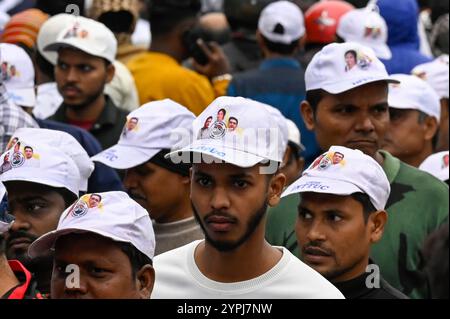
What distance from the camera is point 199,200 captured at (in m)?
6.15

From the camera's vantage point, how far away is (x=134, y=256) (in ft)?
19.6

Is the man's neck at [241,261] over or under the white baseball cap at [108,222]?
under

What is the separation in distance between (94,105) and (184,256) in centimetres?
355

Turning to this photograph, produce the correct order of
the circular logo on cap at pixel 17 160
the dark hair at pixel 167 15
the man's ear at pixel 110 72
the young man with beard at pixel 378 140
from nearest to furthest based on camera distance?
1. the circular logo on cap at pixel 17 160
2. the young man with beard at pixel 378 140
3. the man's ear at pixel 110 72
4. the dark hair at pixel 167 15

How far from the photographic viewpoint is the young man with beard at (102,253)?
231 inches

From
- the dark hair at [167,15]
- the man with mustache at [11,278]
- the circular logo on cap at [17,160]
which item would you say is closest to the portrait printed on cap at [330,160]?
the circular logo on cap at [17,160]

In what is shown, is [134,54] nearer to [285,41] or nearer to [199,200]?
[285,41]

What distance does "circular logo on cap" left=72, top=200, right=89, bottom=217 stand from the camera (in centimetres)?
600

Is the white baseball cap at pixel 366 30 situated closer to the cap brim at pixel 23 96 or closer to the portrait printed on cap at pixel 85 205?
the cap brim at pixel 23 96

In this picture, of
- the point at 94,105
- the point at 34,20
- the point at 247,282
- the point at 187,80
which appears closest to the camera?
the point at 247,282

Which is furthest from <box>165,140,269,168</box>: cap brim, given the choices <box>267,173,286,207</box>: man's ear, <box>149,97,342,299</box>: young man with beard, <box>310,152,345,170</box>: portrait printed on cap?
<box>310,152,345,170</box>: portrait printed on cap

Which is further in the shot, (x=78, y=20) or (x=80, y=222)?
(x=78, y=20)

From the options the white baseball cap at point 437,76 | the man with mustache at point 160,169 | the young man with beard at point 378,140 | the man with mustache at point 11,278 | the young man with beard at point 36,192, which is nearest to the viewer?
the man with mustache at point 11,278
